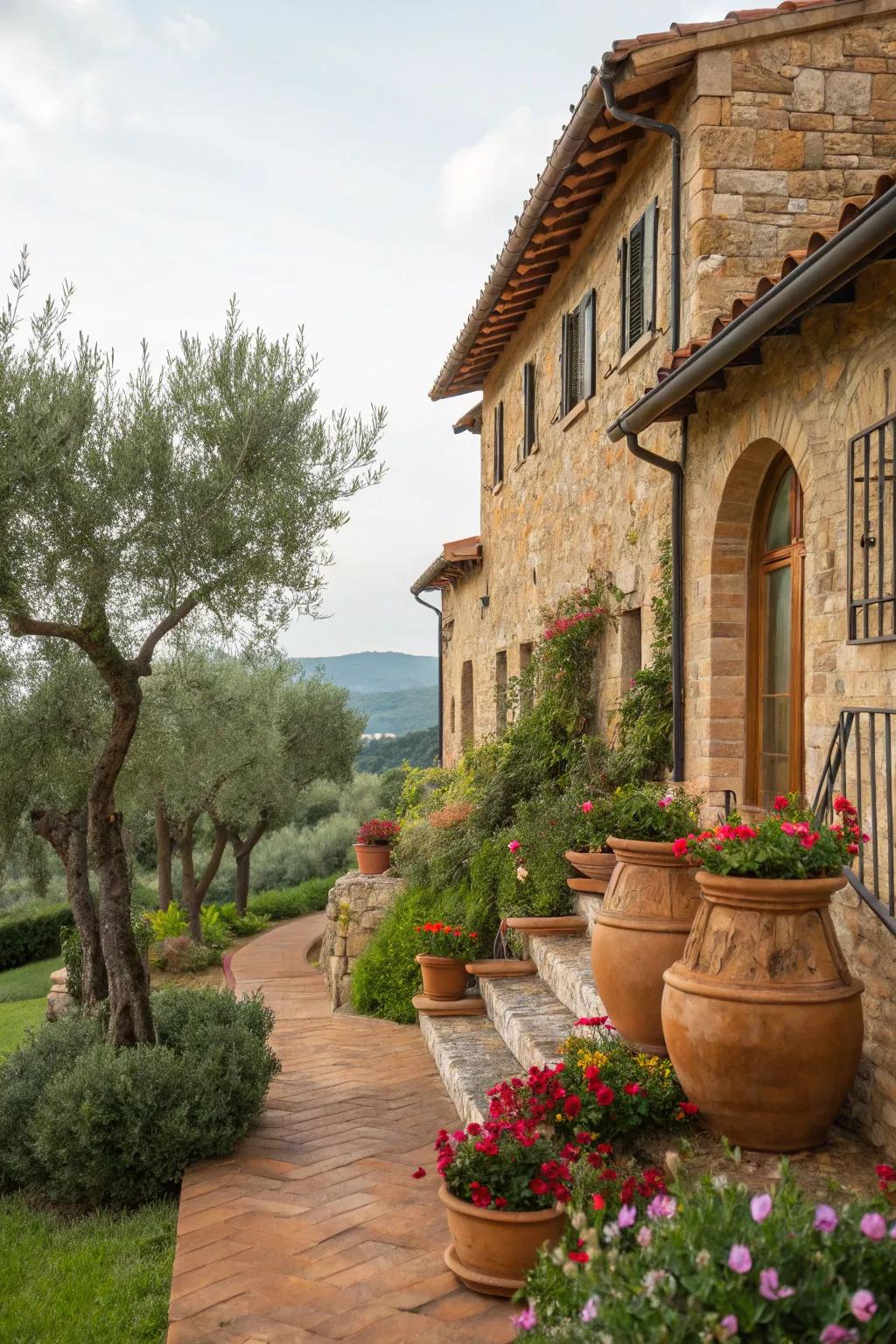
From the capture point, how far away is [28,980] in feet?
62.7

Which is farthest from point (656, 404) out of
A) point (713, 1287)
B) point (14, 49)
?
point (713, 1287)

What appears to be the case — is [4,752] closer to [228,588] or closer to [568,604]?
[228,588]

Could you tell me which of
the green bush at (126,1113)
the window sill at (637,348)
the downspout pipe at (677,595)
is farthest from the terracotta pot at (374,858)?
the window sill at (637,348)

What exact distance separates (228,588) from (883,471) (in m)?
3.83

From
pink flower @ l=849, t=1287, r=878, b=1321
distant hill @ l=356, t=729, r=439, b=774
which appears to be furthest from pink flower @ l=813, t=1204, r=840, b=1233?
distant hill @ l=356, t=729, r=439, b=774

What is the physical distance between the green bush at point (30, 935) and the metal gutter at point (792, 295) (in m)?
18.7

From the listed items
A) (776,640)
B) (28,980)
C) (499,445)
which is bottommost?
(28,980)

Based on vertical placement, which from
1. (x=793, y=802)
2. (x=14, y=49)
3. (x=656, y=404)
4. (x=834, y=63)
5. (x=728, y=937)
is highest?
(x=834, y=63)

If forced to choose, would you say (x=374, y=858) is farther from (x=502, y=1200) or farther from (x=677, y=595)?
(x=502, y=1200)

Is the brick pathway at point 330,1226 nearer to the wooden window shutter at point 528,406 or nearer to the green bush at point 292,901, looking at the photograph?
the wooden window shutter at point 528,406

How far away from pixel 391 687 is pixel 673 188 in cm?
8295

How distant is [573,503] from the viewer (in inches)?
389

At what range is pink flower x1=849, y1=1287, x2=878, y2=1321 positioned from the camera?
1.95 metres

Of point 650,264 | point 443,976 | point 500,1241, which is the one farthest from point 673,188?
point 500,1241
